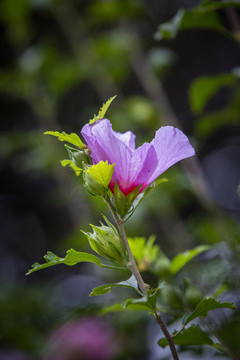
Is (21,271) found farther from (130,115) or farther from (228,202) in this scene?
(130,115)

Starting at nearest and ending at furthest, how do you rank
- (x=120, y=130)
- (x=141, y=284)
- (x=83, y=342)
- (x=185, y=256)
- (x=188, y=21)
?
(x=141, y=284), (x=185, y=256), (x=188, y=21), (x=83, y=342), (x=120, y=130)

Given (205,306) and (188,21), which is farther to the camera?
(188,21)

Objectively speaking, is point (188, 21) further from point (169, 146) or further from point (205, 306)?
point (205, 306)

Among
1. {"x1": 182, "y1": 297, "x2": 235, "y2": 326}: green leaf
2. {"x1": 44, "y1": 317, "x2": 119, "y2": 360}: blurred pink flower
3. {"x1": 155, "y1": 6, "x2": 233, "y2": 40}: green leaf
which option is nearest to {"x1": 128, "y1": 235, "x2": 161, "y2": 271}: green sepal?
{"x1": 182, "y1": 297, "x2": 235, "y2": 326}: green leaf

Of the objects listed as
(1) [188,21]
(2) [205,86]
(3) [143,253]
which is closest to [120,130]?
(2) [205,86]

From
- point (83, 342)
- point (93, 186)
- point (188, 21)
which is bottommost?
point (83, 342)

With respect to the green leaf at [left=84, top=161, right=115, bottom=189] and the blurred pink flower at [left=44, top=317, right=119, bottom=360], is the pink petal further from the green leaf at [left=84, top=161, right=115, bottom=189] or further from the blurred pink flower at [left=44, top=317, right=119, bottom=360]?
the blurred pink flower at [left=44, top=317, right=119, bottom=360]

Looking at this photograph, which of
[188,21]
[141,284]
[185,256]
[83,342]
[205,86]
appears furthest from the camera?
[83,342]
